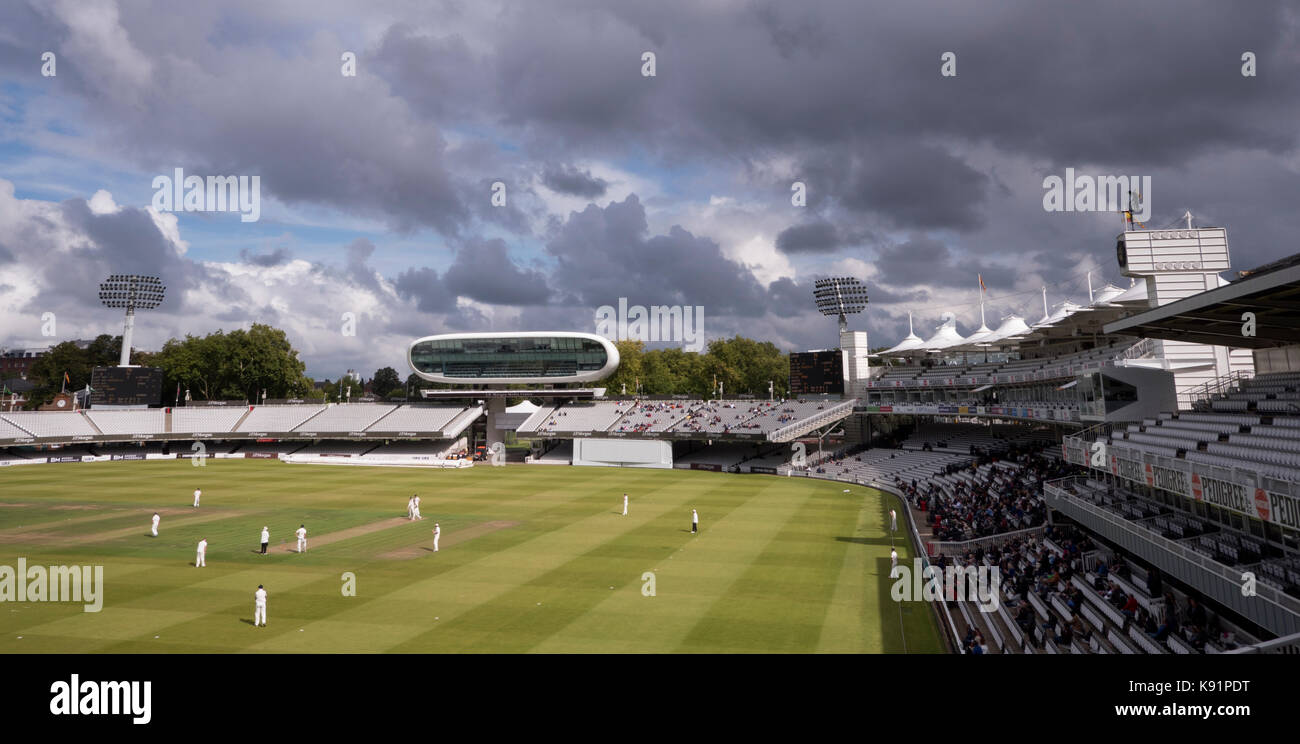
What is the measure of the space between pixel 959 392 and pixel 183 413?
261 feet

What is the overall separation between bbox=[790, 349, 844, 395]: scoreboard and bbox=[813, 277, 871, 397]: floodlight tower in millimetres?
Result: 1054

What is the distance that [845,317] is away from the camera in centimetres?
7056

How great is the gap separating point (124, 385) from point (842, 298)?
7613 centimetres

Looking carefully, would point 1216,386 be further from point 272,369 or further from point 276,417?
point 272,369

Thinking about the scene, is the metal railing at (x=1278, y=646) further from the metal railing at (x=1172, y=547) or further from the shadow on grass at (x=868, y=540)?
the shadow on grass at (x=868, y=540)

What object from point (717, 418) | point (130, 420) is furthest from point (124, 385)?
point (717, 418)

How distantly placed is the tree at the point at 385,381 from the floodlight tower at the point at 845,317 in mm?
119020

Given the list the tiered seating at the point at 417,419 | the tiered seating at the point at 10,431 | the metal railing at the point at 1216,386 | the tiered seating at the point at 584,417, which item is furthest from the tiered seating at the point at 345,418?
the metal railing at the point at 1216,386

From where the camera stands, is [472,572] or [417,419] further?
[417,419]

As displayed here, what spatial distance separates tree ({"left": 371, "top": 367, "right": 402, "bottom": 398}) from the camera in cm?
16150

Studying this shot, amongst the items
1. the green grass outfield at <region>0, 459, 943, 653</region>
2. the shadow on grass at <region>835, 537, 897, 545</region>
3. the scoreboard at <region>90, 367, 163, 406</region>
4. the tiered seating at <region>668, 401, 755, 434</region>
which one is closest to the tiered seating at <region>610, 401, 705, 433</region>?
the tiered seating at <region>668, 401, 755, 434</region>

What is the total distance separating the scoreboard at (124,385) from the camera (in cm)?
6988
